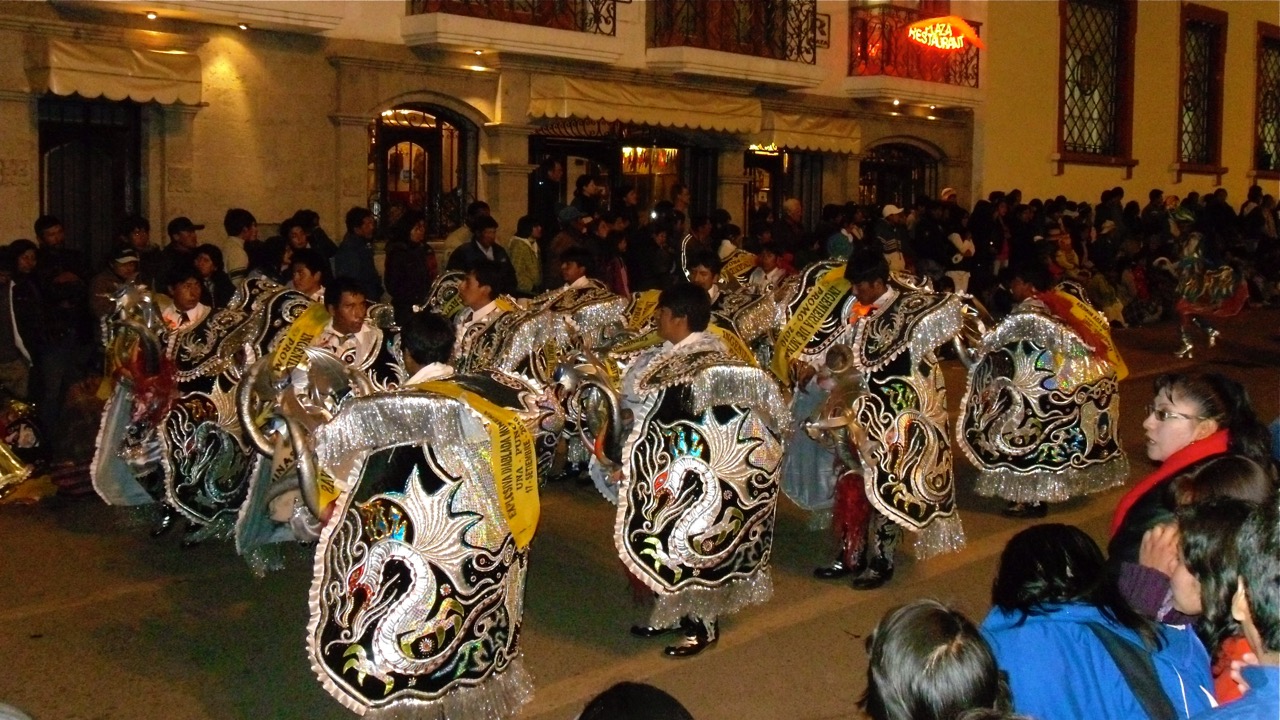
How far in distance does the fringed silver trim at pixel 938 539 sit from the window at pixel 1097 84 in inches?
713

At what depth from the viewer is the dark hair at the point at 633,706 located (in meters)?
2.39

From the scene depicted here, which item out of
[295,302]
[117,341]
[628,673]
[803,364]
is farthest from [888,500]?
[117,341]

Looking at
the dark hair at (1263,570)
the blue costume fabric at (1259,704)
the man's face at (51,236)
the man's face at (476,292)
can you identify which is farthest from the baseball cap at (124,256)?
the blue costume fabric at (1259,704)

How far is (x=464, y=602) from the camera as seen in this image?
4742mm

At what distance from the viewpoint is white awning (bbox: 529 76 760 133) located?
635 inches

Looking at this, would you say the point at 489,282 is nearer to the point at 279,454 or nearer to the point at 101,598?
the point at 101,598

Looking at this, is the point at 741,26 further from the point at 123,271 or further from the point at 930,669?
the point at 930,669

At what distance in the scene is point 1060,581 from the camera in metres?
3.15

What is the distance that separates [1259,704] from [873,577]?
4.90 metres

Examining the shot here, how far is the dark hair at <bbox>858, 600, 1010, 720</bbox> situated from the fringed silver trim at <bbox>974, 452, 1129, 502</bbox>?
6.21 m

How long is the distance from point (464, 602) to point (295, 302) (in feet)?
11.8

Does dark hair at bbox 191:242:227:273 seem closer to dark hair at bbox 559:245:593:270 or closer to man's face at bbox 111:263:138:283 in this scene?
man's face at bbox 111:263:138:283

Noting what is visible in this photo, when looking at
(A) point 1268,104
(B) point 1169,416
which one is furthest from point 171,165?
(A) point 1268,104

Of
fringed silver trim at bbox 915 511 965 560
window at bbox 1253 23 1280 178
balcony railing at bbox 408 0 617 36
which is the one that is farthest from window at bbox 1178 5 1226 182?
fringed silver trim at bbox 915 511 965 560
